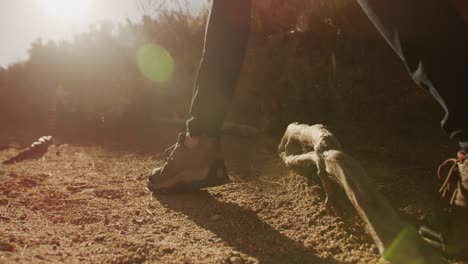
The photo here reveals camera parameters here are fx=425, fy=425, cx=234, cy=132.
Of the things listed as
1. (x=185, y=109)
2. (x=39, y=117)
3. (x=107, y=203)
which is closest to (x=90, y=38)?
(x=39, y=117)

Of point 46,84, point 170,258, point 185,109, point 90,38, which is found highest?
point 90,38

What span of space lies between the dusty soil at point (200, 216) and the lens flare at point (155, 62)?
2725mm

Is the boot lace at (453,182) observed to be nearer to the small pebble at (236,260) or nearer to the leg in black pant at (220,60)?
the small pebble at (236,260)

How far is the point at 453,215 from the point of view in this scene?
1217 millimetres

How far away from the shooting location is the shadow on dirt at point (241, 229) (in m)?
1.39

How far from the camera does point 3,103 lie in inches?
268

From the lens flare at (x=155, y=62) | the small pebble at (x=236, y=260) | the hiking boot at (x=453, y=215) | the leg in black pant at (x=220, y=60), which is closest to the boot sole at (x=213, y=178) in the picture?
the leg in black pant at (x=220, y=60)

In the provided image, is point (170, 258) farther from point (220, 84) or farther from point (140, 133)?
point (140, 133)

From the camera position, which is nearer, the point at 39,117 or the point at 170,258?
the point at 170,258

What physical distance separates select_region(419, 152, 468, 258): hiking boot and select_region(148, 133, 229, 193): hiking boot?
0.96 metres

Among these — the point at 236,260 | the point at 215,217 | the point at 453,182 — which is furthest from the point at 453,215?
the point at 215,217

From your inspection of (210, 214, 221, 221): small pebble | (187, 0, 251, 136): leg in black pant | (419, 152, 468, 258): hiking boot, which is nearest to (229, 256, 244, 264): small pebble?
(210, 214, 221, 221): small pebble

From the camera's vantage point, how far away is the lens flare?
5.46 metres

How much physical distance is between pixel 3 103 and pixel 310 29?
5502 mm
